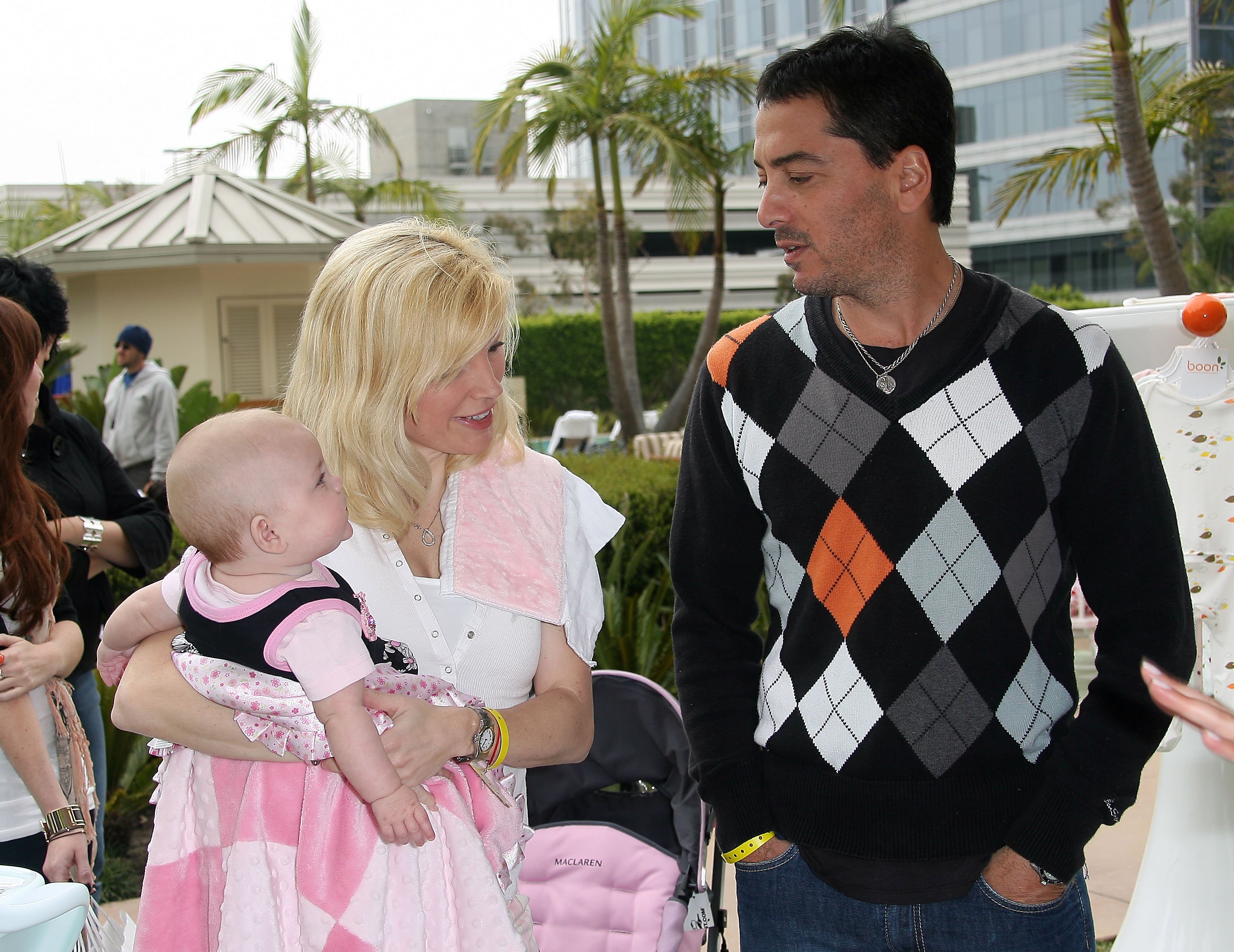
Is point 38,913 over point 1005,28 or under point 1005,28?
under

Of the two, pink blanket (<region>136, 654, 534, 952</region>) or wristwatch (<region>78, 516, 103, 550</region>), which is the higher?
wristwatch (<region>78, 516, 103, 550</region>)

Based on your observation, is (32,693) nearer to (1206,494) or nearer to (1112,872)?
(1206,494)

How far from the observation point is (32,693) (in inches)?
97.2

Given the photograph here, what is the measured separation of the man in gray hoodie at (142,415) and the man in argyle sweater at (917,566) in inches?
298

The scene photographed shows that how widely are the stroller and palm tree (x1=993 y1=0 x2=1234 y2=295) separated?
7.00 meters

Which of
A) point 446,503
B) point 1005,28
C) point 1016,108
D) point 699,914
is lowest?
point 699,914

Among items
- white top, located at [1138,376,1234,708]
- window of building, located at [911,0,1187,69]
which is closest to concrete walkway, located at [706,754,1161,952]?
white top, located at [1138,376,1234,708]

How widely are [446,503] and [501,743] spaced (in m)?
0.51

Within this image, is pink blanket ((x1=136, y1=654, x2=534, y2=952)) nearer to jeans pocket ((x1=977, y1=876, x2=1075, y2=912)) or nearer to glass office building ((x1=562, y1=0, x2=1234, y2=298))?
jeans pocket ((x1=977, y1=876, x2=1075, y2=912))

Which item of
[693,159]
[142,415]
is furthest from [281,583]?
[693,159]

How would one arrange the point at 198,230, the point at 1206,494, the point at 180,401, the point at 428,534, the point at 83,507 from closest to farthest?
the point at 428,534 < the point at 1206,494 < the point at 83,507 < the point at 180,401 < the point at 198,230

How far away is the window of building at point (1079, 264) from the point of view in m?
55.2

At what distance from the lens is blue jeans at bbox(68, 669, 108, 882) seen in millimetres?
2990

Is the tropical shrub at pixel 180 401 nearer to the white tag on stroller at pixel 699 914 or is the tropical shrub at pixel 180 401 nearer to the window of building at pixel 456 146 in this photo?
the white tag on stroller at pixel 699 914
